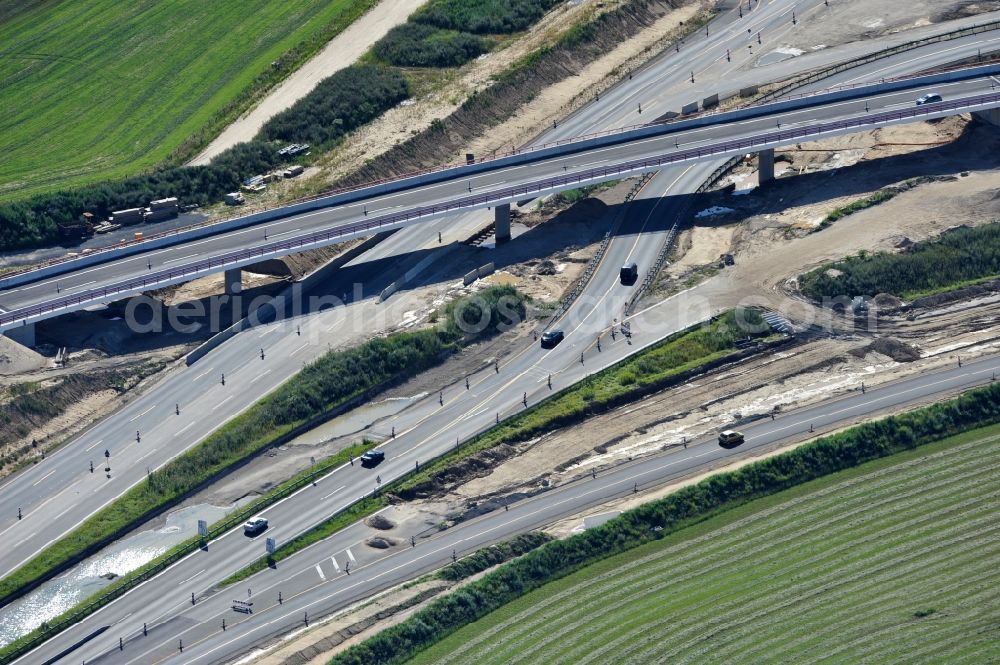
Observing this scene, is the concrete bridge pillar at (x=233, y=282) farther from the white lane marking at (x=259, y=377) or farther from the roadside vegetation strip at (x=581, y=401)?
the roadside vegetation strip at (x=581, y=401)

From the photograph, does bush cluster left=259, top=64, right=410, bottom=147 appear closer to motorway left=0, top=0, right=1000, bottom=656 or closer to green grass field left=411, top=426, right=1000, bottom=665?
motorway left=0, top=0, right=1000, bottom=656

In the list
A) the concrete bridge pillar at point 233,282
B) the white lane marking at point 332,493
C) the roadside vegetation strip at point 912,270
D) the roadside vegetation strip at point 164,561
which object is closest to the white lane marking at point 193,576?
the roadside vegetation strip at point 164,561

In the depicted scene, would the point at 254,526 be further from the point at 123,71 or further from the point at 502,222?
the point at 123,71

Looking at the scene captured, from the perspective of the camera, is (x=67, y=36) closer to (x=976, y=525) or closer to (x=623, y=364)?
(x=623, y=364)

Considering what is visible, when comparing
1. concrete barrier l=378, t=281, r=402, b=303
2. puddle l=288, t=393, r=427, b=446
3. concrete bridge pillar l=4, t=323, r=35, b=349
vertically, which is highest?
concrete bridge pillar l=4, t=323, r=35, b=349

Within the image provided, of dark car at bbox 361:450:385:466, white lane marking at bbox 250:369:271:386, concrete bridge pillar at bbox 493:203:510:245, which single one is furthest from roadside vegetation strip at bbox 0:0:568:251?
dark car at bbox 361:450:385:466

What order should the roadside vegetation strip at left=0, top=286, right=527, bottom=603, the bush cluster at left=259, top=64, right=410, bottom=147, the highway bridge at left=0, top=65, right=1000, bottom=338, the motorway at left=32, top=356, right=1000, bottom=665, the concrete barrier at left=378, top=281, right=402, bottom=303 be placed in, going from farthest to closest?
the bush cluster at left=259, top=64, right=410, bottom=147
the concrete barrier at left=378, top=281, right=402, bottom=303
the highway bridge at left=0, top=65, right=1000, bottom=338
the roadside vegetation strip at left=0, top=286, right=527, bottom=603
the motorway at left=32, top=356, right=1000, bottom=665

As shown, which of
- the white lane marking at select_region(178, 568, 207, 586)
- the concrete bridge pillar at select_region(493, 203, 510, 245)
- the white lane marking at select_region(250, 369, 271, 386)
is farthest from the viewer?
the concrete bridge pillar at select_region(493, 203, 510, 245)
